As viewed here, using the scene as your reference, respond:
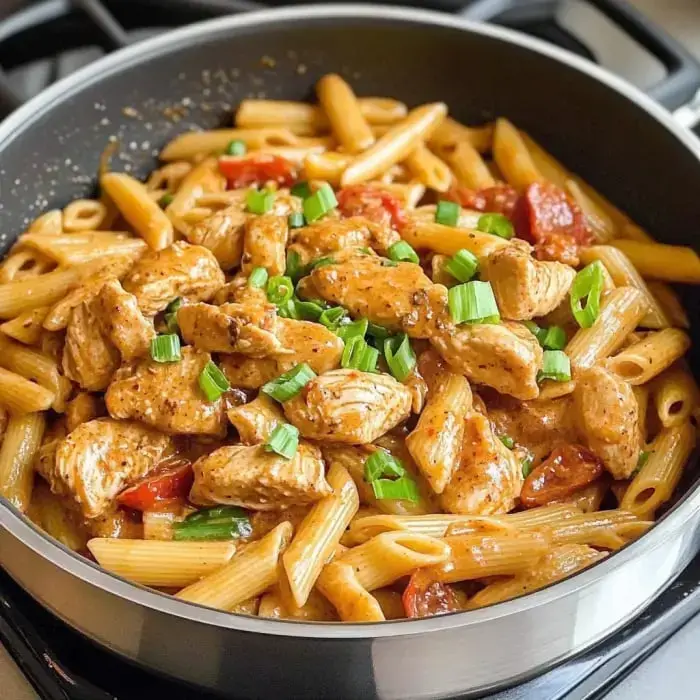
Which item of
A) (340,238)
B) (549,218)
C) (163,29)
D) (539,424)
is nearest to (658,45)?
(549,218)

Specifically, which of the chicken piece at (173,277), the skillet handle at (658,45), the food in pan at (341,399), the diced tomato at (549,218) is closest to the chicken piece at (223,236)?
the food in pan at (341,399)

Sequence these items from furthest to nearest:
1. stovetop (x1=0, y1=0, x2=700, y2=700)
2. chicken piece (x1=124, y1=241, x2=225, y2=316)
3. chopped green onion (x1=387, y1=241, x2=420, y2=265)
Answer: chopped green onion (x1=387, y1=241, x2=420, y2=265), chicken piece (x1=124, y1=241, x2=225, y2=316), stovetop (x1=0, y1=0, x2=700, y2=700)

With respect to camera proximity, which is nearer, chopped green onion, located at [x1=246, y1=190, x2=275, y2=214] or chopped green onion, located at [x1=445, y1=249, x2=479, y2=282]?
chopped green onion, located at [x1=445, y1=249, x2=479, y2=282]

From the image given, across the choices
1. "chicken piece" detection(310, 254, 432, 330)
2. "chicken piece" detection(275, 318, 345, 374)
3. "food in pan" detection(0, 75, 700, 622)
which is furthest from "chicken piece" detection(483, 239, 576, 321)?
"chicken piece" detection(275, 318, 345, 374)

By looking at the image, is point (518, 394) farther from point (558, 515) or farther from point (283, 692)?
point (283, 692)

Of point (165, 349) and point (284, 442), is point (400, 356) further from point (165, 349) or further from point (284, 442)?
point (165, 349)

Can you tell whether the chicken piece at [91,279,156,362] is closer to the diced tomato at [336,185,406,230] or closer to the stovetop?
the stovetop

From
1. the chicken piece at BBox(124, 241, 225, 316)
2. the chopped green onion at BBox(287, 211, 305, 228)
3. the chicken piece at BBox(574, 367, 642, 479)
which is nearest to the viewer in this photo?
the chicken piece at BBox(574, 367, 642, 479)

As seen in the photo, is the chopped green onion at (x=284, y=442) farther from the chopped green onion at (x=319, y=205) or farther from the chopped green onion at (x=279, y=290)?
the chopped green onion at (x=319, y=205)
